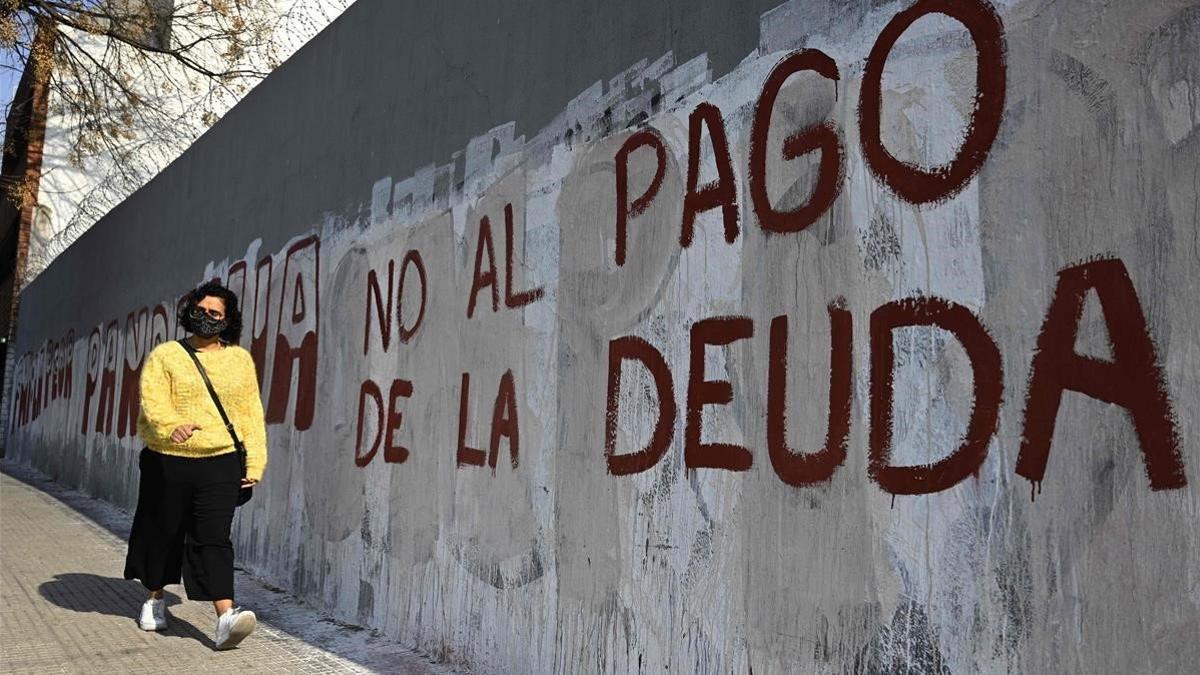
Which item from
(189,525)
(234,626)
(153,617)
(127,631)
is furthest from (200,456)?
(127,631)

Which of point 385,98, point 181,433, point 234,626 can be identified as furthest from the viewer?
point 385,98

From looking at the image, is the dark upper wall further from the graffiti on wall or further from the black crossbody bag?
the black crossbody bag

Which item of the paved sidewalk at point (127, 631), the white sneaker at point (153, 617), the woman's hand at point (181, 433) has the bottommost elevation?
the paved sidewalk at point (127, 631)

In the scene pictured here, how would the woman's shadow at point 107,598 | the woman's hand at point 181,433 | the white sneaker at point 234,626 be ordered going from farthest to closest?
the woman's shadow at point 107,598
the woman's hand at point 181,433
the white sneaker at point 234,626

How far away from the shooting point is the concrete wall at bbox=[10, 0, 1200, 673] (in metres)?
1.99

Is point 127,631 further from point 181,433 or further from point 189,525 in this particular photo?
point 181,433

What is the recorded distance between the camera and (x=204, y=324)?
4613 millimetres

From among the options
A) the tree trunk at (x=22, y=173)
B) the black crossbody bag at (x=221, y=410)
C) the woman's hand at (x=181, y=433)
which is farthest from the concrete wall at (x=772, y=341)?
the tree trunk at (x=22, y=173)

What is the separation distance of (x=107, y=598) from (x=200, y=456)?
1.63 metres

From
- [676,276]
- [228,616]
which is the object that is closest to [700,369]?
[676,276]

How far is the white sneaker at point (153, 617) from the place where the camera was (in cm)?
482

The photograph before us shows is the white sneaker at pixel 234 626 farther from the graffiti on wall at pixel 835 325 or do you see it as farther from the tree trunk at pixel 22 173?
the tree trunk at pixel 22 173

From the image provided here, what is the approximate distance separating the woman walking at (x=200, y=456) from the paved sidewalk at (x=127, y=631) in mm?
180

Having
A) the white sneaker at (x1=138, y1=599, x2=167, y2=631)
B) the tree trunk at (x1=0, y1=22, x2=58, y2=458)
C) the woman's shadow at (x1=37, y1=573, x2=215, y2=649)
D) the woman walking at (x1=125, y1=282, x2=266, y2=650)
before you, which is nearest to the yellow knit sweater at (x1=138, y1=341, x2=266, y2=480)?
the woman walking at (x1=125, y1=282, x2=266, y2=650)
